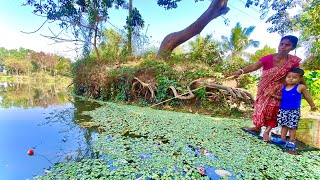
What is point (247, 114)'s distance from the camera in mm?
4059

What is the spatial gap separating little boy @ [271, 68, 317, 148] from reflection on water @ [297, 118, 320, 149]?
0.41m

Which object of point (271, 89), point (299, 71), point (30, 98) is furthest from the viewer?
point (30, 98)

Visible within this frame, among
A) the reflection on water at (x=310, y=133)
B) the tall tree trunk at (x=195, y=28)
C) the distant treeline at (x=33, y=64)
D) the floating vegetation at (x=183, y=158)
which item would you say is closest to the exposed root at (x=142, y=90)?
the tall tree trunk at (x=195, y=28)

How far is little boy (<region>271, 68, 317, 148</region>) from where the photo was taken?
81.2 inches

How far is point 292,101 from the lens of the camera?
2.12m

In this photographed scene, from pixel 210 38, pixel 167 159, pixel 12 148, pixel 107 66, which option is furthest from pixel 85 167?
pixel 210 38

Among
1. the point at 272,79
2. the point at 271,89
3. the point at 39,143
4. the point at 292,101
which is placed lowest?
the point at 39,143

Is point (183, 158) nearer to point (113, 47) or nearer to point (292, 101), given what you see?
point (292, 101)

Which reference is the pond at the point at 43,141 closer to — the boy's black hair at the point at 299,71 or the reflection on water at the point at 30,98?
the boy's black hair at the point at 299,71

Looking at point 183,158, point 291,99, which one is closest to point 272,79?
point 291,99

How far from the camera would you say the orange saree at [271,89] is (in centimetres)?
222

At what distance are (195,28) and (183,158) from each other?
6507mm

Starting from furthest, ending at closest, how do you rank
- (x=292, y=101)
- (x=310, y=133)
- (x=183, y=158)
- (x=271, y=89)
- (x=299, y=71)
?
1. (x=310, y=133)
2. (x=271, y=89)
3. (x=292, y=101)
4. (x=299, y=71)
5. (x=183, y=158)

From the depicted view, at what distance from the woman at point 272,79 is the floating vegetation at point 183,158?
300 mm
